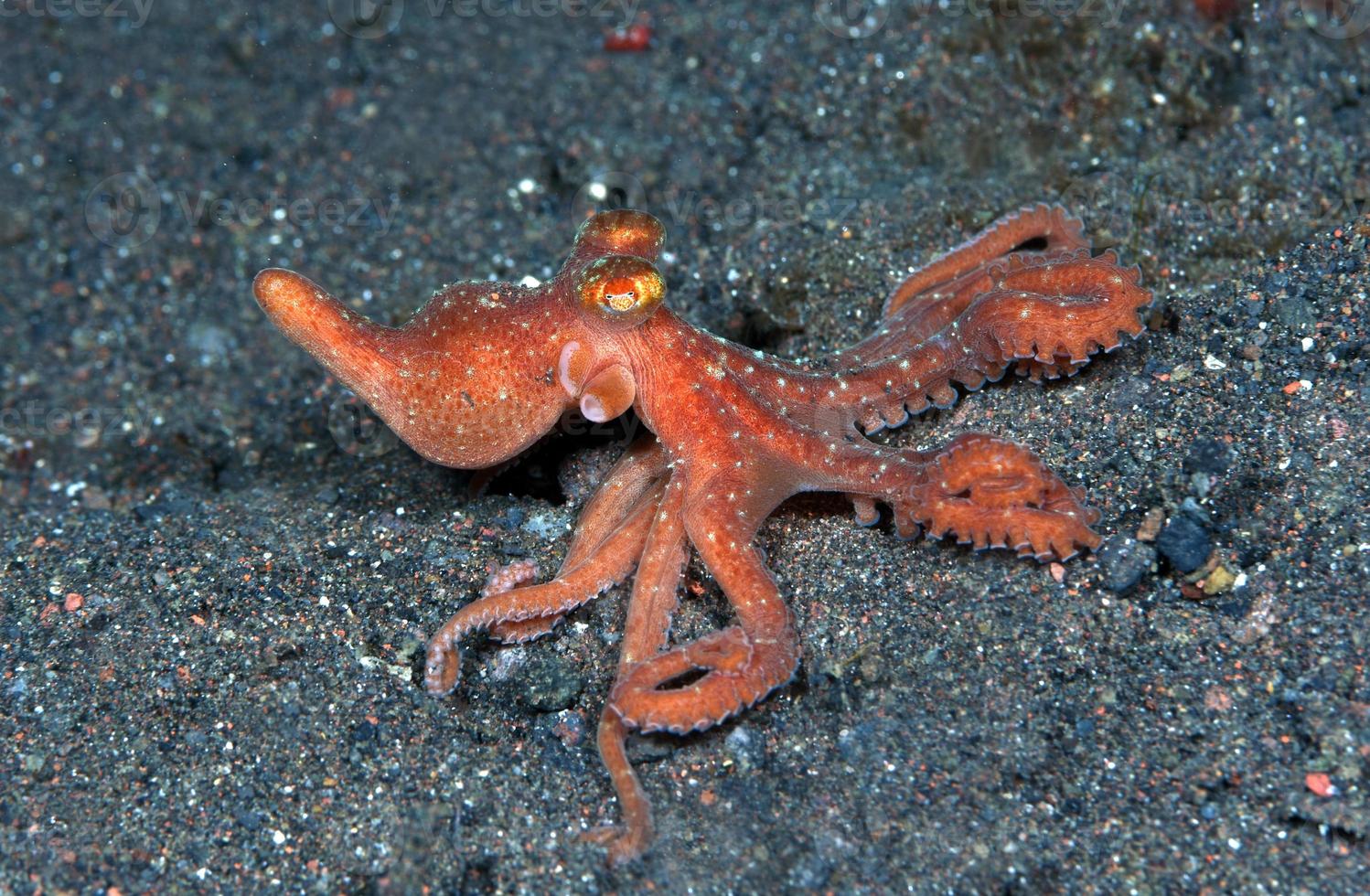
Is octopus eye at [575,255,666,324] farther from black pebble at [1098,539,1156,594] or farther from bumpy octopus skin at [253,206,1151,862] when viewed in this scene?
black pebble at [1098,539,1156,594]

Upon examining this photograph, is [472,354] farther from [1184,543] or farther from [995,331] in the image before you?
[1184,543]

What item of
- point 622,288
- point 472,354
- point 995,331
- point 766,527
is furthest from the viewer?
point 766,527

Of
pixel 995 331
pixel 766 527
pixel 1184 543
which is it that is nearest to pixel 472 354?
pixel 766 527

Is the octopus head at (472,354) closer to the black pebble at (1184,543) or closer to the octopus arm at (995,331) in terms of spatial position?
the octopus arm at (995,331)

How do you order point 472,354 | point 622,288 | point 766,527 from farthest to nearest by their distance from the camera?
point 766,527 → point 472,354 → point 622,288

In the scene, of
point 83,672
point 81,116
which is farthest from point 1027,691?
point 81,116
